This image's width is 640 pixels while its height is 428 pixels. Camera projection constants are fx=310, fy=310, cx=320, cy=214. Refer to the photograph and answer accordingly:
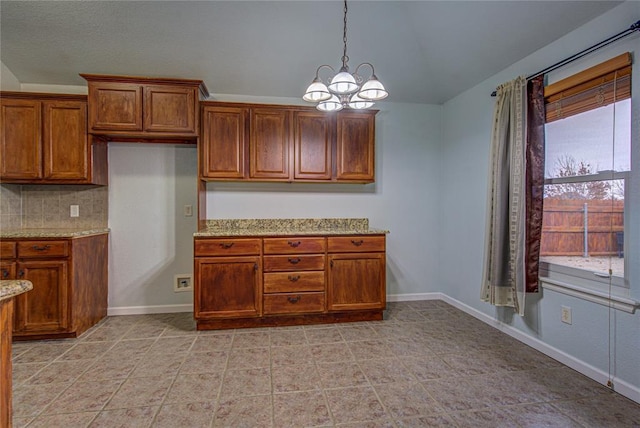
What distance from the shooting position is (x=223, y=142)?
3160 mm

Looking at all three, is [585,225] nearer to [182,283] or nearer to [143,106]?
[182,283]

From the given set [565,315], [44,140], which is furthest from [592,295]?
[44,140]

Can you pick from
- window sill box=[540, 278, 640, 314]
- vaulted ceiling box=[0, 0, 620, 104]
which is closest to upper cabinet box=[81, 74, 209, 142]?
vaulted ceiling box=[0, 0, 620, 104]

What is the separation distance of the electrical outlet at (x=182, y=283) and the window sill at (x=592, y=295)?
3.38 m

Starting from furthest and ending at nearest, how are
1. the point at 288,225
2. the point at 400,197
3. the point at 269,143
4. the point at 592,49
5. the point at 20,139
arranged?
the point at 400,197 → the point at 288,225 → the point at 269,143 → the point at 20,139 → the point at 592,49

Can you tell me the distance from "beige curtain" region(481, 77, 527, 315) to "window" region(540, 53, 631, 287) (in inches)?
8.1

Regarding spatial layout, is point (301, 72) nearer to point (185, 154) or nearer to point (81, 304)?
point (185, 154)

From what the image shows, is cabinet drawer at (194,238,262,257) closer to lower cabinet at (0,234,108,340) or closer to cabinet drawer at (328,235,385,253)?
cabinet drawer at (328,235,385,253)

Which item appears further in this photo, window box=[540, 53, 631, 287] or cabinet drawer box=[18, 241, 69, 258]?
cabinet drawer box=[18, 241, 69, 258]

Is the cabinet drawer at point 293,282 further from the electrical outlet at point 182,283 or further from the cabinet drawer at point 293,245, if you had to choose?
the electrical outlet at point 182,283

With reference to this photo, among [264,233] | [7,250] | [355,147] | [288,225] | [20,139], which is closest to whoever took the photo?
Answer: [7,250]

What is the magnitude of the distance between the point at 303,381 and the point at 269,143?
224 cm

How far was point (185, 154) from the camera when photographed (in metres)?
3.40

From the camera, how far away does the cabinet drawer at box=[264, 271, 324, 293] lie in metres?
2.98
